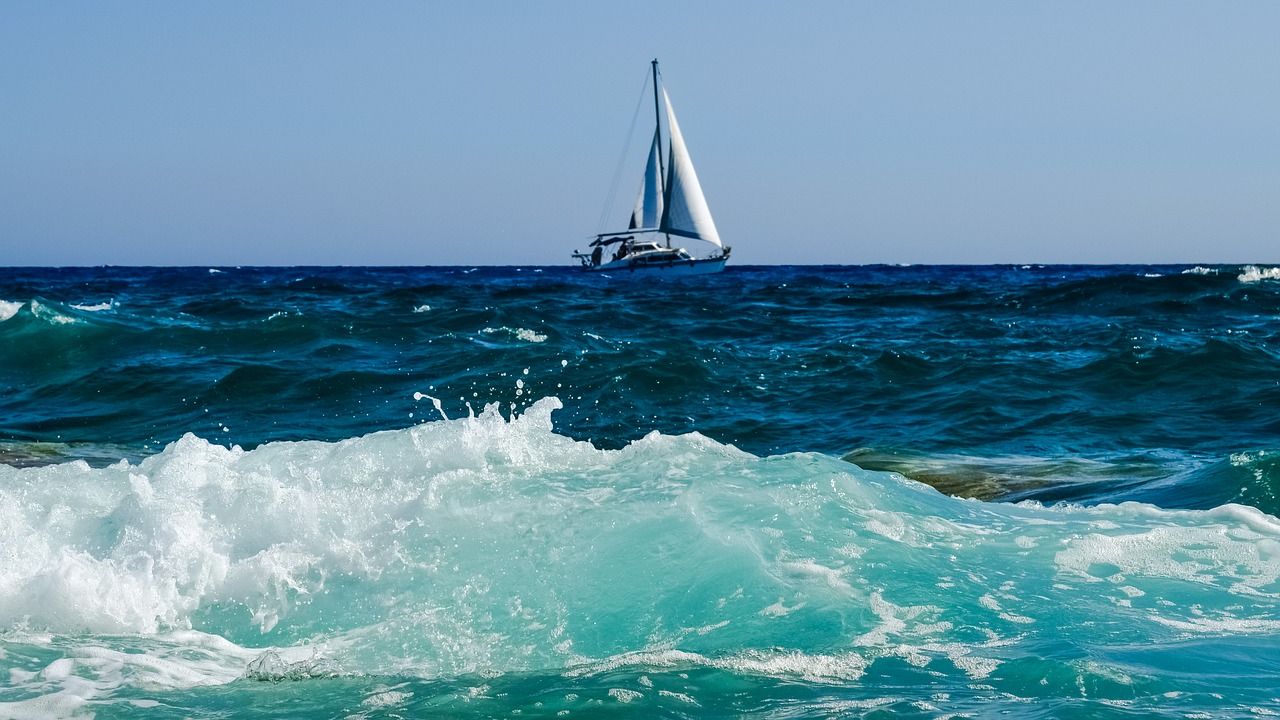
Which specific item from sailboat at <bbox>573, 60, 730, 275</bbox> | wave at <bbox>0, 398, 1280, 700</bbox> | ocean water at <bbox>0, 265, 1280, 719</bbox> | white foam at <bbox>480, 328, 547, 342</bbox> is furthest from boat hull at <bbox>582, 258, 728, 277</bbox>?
wave at <bbox>0, 398, 1280, 700</bbox>

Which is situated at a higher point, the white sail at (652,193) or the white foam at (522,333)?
the white sail at (652,193)

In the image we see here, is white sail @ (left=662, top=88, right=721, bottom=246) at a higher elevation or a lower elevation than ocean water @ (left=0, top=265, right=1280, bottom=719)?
higher

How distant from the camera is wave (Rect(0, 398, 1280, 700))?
3.85m

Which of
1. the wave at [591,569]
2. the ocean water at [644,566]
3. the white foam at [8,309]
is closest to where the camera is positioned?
the ocean water at [644,566]

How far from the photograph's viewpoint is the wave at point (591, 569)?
12.6ft

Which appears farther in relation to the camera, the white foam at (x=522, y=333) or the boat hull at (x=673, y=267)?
the boat hull at (x=673, y=267)

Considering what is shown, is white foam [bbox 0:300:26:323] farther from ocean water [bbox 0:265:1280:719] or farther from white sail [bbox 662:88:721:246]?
white sail [bbox 662:88:721:246]

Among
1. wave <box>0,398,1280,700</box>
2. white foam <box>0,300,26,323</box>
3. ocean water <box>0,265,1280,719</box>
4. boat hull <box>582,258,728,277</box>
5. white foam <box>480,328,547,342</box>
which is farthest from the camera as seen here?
boat hull <box>582,258,728,277</box>

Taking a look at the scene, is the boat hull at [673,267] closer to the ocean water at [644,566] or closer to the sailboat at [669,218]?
the sailboat at [669,218]

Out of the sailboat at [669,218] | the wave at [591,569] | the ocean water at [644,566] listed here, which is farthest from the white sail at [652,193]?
the wave at [591,569]

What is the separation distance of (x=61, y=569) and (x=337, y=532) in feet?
3.80

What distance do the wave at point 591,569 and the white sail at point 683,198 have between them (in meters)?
44.8

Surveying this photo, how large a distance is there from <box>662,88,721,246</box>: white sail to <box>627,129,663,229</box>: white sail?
2.92 feet

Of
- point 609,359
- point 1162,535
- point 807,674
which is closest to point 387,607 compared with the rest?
point 807,674
